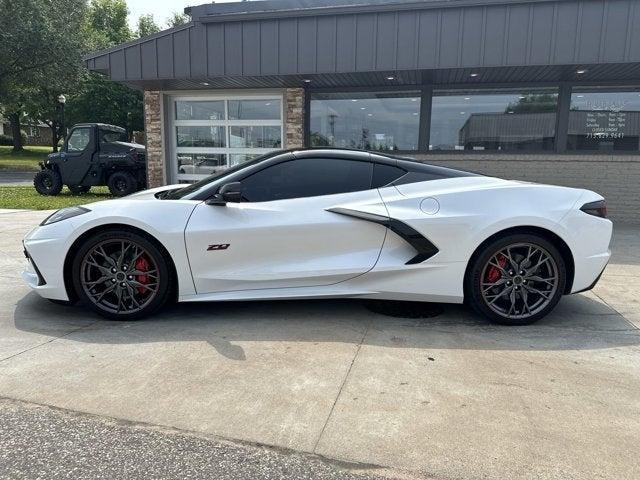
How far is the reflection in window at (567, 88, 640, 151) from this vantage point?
8945 millimetres

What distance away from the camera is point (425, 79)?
9.03m

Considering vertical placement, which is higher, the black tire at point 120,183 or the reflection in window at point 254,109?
the reflection in window at point 254,109

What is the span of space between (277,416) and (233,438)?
0.89 feet

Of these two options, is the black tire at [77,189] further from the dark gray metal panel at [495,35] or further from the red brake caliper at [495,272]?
the red brake caliper at [495,272]

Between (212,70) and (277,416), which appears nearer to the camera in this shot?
(277,416)

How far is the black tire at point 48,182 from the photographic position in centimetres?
1430

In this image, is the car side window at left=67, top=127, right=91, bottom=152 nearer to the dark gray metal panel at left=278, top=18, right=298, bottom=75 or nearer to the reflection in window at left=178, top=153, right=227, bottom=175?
the reflection in window at left=178, top=153, right=227, bottom=175

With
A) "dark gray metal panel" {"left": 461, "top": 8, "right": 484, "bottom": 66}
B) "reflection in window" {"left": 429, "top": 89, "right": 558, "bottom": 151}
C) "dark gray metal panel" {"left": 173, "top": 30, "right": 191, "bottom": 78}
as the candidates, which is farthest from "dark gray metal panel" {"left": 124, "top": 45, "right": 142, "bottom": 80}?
"dark gray metal panel" {"left": 461, "top": 8, "right": 484, "bottom": 66}

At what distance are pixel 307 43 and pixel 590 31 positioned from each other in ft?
14.7

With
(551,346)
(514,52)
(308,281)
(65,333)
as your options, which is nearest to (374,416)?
(308,281)

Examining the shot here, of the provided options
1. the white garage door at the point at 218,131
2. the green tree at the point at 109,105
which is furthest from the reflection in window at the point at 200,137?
the green tree at the point at 109,105

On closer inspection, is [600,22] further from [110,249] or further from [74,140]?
[74,140]

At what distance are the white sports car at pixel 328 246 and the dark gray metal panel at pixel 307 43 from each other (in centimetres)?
515

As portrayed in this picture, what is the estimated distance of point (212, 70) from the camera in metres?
8.86
